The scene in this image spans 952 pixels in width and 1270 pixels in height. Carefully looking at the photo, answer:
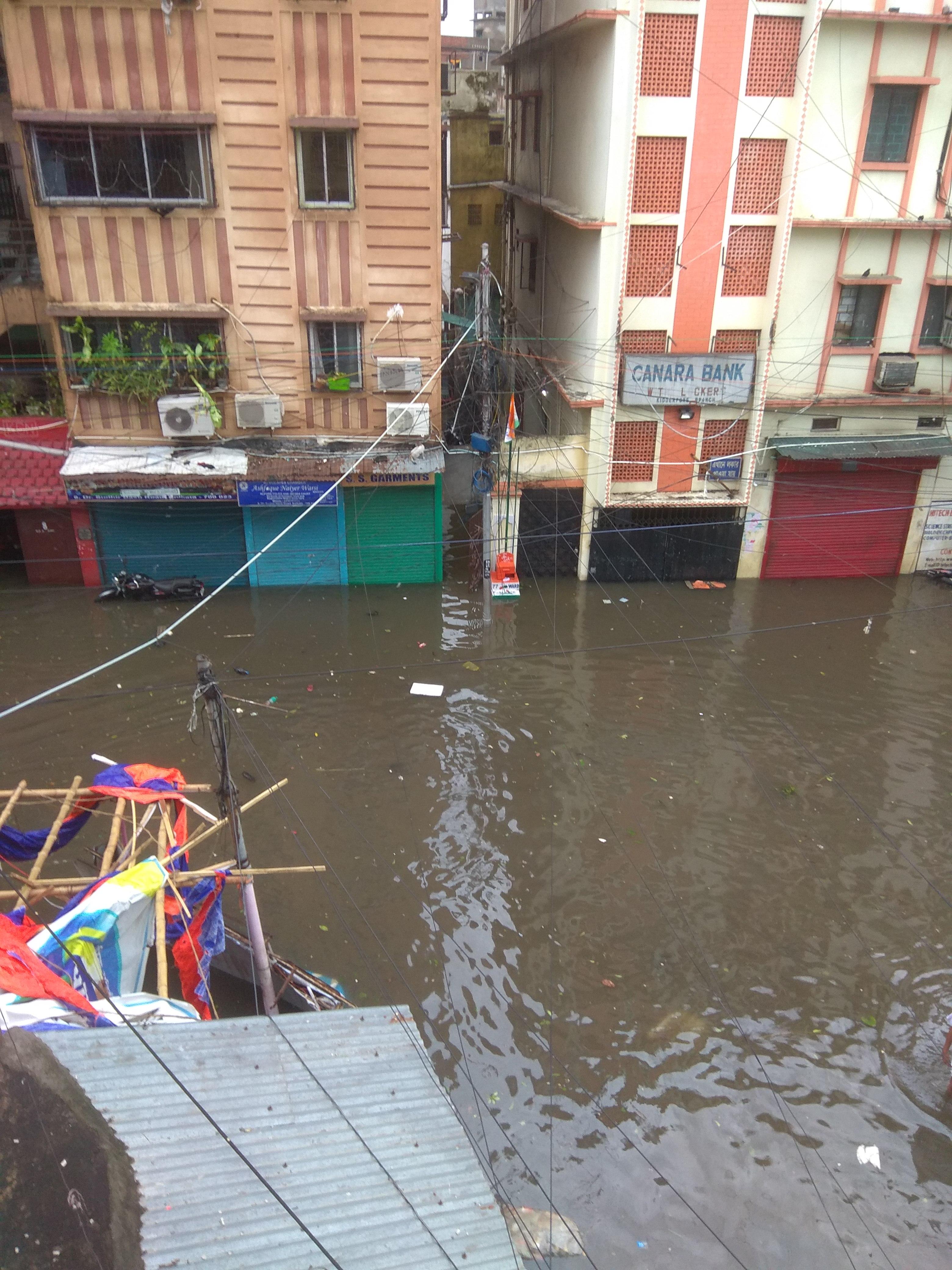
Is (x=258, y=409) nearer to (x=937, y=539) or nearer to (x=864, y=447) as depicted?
(x=864, y=447)

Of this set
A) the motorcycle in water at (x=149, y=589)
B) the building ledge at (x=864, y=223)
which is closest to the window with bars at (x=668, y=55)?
the building ledge at (x=864, y=223)

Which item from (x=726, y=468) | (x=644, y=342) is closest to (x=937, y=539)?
(x=726, y=468)

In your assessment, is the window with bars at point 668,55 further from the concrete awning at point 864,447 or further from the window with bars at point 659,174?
the concrete awning at point 864,447

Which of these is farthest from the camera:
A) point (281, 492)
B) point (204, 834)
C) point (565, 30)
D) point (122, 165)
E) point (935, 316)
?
point (935, 316)

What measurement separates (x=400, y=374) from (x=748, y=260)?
688 cm

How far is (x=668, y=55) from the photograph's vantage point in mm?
15039

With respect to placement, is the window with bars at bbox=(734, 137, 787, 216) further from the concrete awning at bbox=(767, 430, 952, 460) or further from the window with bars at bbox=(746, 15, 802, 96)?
the concrete awning at bbox=(767, 430, 952, 460)

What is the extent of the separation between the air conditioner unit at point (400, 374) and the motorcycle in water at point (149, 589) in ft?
17.7

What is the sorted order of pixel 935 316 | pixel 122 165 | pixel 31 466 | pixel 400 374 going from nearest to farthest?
pixel 122 165 < pixel 31 466 < pixel 400 374 < pixel 935 316

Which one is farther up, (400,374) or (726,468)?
(400,374)

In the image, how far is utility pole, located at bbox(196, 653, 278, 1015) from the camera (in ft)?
21.1

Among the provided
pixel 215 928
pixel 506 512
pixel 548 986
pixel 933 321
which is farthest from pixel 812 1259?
pixel 933 321

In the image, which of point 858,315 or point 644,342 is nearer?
point 644,342

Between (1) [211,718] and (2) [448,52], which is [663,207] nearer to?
(1) [211,718]
